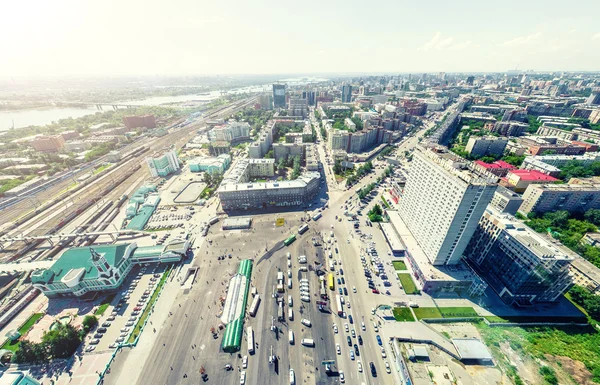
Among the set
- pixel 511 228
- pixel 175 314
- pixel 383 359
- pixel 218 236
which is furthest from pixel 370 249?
pixel 175 314

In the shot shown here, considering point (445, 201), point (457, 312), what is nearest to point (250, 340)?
point (457, 312)

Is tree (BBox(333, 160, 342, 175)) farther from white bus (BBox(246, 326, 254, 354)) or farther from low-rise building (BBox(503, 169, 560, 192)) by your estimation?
white bus (BBox(246, 326, 254, 354))

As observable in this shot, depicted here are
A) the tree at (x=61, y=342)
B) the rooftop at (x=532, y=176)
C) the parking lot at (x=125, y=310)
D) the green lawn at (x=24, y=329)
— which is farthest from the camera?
the rooftop at (x=532, y=176)

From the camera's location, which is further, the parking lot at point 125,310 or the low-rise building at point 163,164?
the low-rise building at point 163,164

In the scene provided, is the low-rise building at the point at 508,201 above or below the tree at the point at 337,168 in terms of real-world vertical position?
above

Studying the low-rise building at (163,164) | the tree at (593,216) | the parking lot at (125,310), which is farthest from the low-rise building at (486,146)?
the low-rise building at (163,164)

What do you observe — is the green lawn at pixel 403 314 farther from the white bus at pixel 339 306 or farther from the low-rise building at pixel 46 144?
the low-rise building at pixel 46 144
